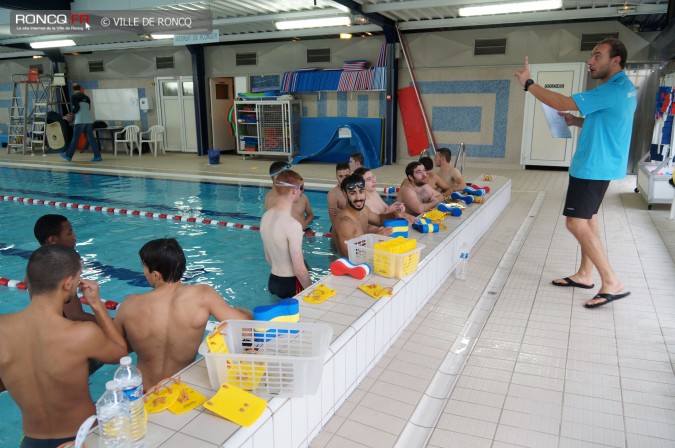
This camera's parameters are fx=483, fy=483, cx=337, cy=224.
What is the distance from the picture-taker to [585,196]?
11.9ft

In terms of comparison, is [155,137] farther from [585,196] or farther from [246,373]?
[246,373]

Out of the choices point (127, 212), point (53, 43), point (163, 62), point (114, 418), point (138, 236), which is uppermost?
point (53, 43)

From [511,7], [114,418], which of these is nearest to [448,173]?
[511,7]

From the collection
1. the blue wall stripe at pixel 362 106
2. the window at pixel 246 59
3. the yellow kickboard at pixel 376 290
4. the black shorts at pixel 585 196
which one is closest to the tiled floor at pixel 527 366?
the yellow kickboard at pixel 376 290

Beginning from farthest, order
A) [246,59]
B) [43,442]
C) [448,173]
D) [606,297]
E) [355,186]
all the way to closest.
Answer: [246,59] → [448,173] → [355,186] → [606,297] → [43,442]

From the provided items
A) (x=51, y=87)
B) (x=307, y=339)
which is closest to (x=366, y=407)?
(x=307, y=339)

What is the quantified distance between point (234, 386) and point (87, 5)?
11.7 meters

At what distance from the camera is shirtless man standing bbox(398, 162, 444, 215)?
566 cm

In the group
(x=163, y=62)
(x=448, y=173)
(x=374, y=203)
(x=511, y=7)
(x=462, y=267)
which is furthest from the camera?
(x=163, y=62)

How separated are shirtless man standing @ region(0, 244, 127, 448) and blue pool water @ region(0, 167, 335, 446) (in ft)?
4.08

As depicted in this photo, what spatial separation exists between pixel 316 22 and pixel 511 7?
444cm

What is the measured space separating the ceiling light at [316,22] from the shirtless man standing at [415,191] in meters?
6.91

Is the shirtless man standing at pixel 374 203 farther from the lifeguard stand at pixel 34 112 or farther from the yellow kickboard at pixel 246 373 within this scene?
the lifeguard stand at pixel 34 112

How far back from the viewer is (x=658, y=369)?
9.37 ft
